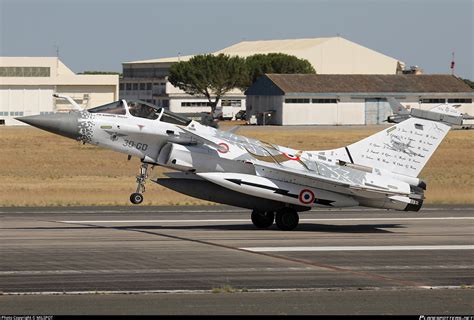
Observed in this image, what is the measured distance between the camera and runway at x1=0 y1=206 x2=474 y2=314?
1402 centimetres

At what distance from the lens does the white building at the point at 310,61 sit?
12838cm

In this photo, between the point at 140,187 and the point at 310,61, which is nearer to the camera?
the point at 140,187

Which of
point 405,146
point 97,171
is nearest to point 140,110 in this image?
point 405,146

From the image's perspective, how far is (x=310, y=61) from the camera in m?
134

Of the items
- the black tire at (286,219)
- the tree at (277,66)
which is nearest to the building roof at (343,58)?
the tree at (277,66)

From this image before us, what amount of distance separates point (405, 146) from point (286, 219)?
3.55 metres

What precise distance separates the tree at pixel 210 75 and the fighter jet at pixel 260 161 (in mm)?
97900

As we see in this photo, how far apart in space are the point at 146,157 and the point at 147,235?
6.75 ft

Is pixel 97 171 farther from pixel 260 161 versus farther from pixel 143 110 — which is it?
pixel 260 161

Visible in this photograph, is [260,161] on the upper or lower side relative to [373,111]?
lower

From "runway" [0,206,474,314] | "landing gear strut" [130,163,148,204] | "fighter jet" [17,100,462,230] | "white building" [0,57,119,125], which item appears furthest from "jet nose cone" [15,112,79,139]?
"white building" [0,57,119,125]

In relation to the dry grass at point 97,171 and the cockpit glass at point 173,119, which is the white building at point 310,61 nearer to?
the dry grass at point 97,171

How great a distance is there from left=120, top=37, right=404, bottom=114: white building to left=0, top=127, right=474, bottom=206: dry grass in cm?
5164

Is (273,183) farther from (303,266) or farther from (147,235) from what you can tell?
(303,266)
